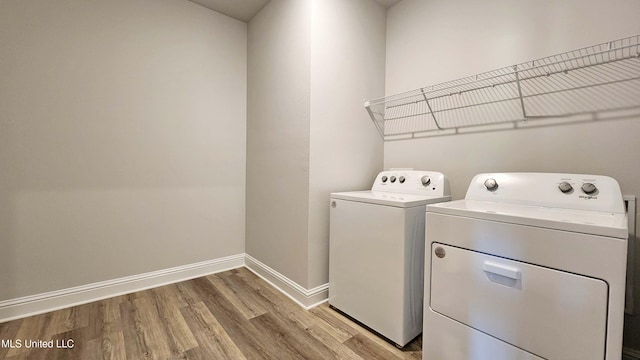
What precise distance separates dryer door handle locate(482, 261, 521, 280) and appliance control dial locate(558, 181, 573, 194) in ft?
1.69

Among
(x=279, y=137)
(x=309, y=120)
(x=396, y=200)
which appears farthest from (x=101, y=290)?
(x=396, y=200)

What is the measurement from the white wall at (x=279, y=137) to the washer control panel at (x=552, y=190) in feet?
3.45

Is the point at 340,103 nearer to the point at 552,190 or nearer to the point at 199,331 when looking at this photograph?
the point at 552,190

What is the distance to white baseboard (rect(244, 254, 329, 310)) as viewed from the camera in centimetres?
176

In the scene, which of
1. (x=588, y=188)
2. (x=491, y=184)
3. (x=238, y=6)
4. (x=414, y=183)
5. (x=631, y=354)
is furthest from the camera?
(x=238, y=6)

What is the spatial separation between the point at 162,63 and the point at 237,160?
0.94 metres

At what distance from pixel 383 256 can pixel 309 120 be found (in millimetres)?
951

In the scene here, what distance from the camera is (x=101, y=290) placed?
1.83 meters

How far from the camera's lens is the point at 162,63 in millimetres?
2025

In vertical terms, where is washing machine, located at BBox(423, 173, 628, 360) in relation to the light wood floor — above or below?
above

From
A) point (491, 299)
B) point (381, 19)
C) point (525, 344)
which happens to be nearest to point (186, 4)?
point (381, 19)

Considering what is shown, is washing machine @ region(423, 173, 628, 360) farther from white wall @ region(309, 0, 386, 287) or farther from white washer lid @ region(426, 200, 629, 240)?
white wall @ region(309, 0, 386, 287)

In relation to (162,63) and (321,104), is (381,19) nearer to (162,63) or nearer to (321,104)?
(321,104)

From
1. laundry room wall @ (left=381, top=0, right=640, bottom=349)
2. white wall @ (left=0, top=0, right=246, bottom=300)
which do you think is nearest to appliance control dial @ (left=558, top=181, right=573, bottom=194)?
laundry room wall @ (left=381, top=0, right=640, bottom=349)
